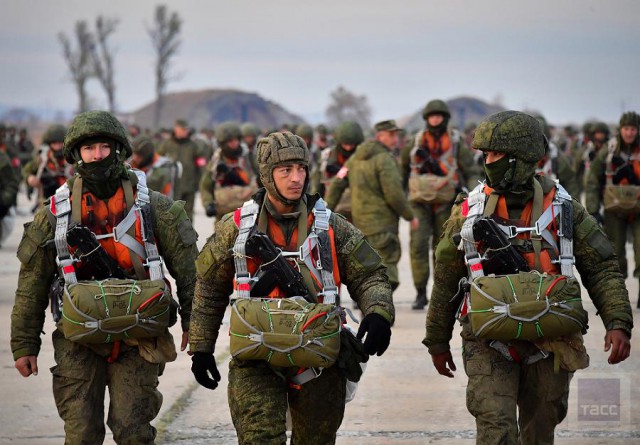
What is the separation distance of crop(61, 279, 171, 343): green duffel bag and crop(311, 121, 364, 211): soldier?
7.22m

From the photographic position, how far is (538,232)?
534cm

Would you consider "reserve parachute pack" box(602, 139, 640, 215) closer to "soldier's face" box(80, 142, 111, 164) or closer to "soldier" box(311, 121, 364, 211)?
"soldier" box(311, 121, 364, 211)

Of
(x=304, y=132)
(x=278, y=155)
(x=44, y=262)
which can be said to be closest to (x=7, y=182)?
(x=44, y=262)

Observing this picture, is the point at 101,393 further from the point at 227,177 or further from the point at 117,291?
the point at 227,177

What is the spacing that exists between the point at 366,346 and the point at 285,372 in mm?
377

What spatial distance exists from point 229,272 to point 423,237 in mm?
7041

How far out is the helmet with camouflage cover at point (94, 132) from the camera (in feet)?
18.6

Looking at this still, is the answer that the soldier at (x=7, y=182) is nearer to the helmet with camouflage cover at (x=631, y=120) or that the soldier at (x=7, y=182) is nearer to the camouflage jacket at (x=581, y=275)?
the helmet with camouflage cover at (x=631, y=120)

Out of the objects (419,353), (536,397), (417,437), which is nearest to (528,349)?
(536,397)

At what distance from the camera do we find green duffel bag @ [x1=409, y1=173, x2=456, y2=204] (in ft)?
39.2

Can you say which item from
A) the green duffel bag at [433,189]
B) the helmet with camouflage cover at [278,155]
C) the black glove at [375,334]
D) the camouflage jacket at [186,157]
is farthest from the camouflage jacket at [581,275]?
the camouflage jacket at [186,157]

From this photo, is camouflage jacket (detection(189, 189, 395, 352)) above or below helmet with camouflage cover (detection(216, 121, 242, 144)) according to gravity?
below

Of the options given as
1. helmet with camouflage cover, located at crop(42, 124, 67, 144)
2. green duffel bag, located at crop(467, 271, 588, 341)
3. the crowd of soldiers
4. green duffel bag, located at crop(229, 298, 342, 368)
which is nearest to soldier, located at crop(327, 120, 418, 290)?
helmet with camouflage cover, located at crop(42, 124, 67, 144)

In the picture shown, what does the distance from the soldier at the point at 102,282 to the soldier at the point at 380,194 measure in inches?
226
